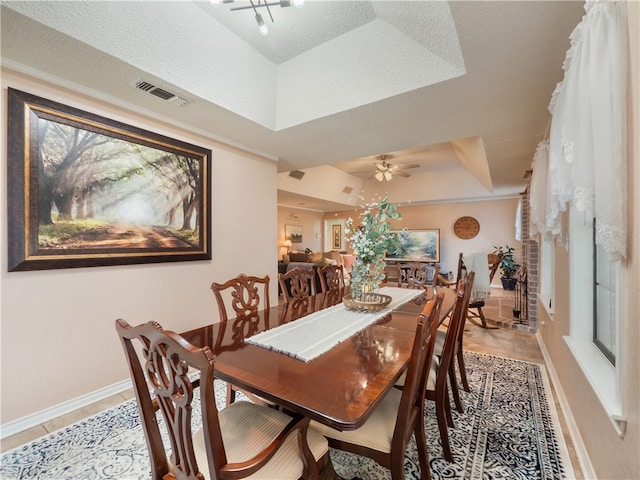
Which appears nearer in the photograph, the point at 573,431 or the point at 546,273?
the point at 573,431

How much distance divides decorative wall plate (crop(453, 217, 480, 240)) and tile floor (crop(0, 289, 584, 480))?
236 cm

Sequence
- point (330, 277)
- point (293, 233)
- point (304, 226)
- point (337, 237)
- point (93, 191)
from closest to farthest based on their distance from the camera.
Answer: point (93, 191) → point (330, 277) → point (293, 233) → point (304, 226) → point (337, 237)

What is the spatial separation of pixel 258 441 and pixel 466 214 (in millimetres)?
8444

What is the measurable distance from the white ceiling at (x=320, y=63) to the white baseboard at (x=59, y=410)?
7.59ft

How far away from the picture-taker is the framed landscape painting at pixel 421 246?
329 inches

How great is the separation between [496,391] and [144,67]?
3.61 metres

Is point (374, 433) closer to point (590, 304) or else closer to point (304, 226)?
point (590, 304)

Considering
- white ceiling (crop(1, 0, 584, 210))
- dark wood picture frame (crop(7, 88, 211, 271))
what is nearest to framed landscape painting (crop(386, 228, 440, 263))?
white ceiling (crop(1, 0, 584, 210))

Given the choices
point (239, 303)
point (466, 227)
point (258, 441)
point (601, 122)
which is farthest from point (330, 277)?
point (466, 227)

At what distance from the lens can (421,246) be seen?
8.52 metres

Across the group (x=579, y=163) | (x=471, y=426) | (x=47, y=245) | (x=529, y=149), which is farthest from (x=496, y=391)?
(x=47, y=245)

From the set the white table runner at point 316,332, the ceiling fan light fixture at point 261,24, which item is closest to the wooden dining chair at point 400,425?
the white table runner at point 316,332

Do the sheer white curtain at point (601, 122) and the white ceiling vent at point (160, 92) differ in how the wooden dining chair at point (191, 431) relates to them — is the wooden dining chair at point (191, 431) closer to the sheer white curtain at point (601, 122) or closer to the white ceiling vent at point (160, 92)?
the sheer white curtain at point (601, 122)

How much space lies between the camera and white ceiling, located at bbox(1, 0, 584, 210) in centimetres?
158
